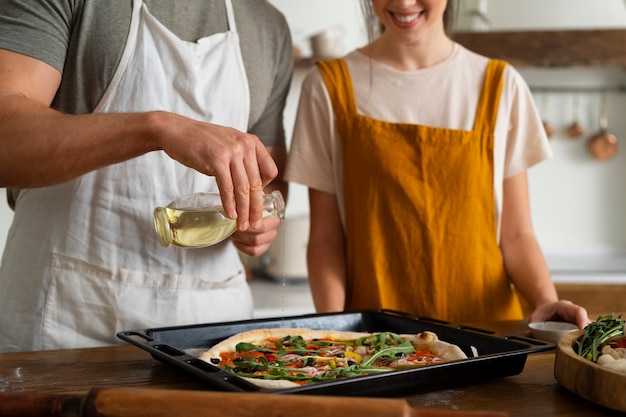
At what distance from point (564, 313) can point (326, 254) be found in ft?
2.03

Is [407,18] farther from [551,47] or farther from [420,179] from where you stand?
[551,47]

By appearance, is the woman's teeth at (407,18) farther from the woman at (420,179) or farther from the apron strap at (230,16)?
the apron strap at (230,16)

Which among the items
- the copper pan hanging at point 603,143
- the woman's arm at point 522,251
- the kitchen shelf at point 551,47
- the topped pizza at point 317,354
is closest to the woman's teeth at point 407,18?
the woman's arm at point 522,251

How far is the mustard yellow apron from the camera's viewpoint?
6.04 feet

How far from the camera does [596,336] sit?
3.67 ft

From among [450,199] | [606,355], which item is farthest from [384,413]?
[450,199]

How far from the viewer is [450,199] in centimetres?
184

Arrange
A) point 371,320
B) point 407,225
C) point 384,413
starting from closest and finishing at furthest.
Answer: point 384,413 → point 371,320 → point 407,225

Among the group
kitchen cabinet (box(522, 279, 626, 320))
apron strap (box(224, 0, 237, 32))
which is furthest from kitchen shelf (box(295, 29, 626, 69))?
apron strap (box(224, 0, 237, 32))

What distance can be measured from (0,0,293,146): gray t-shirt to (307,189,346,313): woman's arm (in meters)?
0.20

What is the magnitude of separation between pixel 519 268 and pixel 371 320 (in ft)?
1.76

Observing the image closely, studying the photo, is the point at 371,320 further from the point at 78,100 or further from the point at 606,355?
the point at 78,100

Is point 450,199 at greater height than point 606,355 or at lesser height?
greater

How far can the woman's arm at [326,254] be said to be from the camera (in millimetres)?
1862
